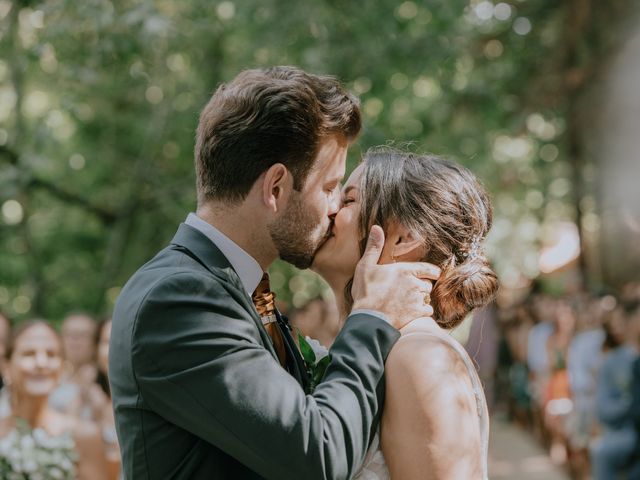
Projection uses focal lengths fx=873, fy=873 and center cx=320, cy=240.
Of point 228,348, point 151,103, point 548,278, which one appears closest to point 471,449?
point 228,348

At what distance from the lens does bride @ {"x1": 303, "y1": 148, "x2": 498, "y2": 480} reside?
7.75 feet

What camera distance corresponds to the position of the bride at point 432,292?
2361 mm

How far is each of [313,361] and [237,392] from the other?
0.75m

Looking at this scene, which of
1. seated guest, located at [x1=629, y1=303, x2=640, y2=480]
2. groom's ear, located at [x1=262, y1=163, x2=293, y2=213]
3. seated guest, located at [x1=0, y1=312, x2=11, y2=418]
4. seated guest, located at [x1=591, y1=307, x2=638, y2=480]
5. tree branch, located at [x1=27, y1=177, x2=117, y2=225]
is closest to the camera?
groom's ear, located at [x1=262, y1=163, x2=293, y2=213]

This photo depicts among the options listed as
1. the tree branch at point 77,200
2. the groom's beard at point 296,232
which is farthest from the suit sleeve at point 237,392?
the tree branch at point 77,200

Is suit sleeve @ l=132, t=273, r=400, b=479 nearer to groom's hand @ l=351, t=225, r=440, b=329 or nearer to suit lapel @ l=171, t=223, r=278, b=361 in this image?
suit lapel @ l=171, t=223, r=278, b=361

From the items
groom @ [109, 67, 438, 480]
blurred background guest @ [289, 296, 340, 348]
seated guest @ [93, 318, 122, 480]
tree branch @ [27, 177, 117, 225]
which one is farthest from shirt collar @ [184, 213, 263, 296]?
tree branch @ [27, 177, 117, 225]

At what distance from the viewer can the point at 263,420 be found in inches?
80.0

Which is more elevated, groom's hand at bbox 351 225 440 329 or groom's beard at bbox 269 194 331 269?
groom's beard at bbox 269 194 331 269

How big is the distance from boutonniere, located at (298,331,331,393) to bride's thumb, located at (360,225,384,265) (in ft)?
1.07

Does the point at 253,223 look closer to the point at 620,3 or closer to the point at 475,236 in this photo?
the point at 475,236

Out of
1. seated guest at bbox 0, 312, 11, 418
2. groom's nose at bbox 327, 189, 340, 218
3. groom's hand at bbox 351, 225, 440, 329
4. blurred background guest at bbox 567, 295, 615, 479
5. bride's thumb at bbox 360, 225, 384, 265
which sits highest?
groom's nose at bbox 327, 189, 340, 218

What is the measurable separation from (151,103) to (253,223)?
28.4 feet

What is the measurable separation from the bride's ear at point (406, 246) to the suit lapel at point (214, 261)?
52cm
